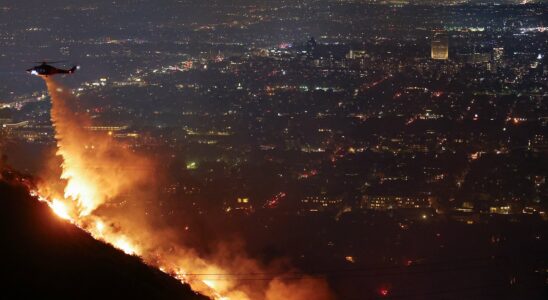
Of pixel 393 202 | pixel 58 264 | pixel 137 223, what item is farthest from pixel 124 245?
pixel 393 202

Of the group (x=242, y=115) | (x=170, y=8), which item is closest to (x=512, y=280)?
(x=242, y=115)

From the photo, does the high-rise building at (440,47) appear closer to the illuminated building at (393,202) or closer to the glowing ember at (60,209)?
the illuminated building at (393,202)

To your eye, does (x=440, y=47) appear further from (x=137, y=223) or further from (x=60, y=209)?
(x=60, y=209)

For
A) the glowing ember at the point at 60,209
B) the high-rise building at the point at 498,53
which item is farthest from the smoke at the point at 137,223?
the high-rise building at the point at 498,53

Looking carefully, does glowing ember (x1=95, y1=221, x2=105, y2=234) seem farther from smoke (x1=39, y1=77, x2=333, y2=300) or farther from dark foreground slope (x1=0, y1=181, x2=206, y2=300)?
dark foreground slope (x1=0, y1=181, x2=206, y2=300)

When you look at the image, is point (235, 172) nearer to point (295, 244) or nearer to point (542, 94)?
point (295, 244)
